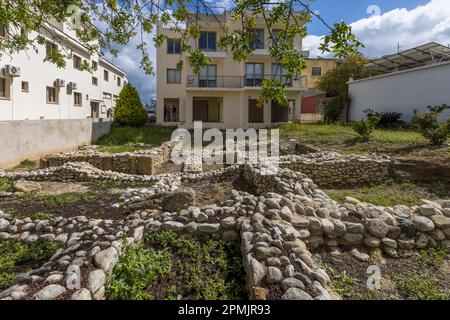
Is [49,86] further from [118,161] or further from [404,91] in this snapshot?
[404,91]

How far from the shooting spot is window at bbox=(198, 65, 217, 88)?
2564 centimetres

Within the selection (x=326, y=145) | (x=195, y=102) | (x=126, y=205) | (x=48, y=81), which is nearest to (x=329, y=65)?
(x=195, y=102)

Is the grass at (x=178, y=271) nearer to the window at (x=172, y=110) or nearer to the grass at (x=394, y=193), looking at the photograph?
the grass at (x=394, y=193)

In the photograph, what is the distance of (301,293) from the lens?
2822mm

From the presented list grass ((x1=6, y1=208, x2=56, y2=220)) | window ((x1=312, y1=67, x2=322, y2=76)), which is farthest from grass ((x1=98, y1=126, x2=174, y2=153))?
window ((x1=312, y1=67, x2=322, y2=76))

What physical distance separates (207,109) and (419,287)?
27.0 meters

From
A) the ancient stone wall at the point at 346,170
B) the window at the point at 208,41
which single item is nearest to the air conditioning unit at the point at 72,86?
the window at the point at 208,41

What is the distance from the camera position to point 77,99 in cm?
2467

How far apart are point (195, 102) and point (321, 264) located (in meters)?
26.0

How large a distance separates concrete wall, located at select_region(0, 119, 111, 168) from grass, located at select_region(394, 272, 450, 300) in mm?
14058

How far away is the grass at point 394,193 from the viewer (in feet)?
26.5

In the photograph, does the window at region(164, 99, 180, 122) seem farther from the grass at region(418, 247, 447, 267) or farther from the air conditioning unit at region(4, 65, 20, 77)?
the grass at region(418, 247, 447, 267)
